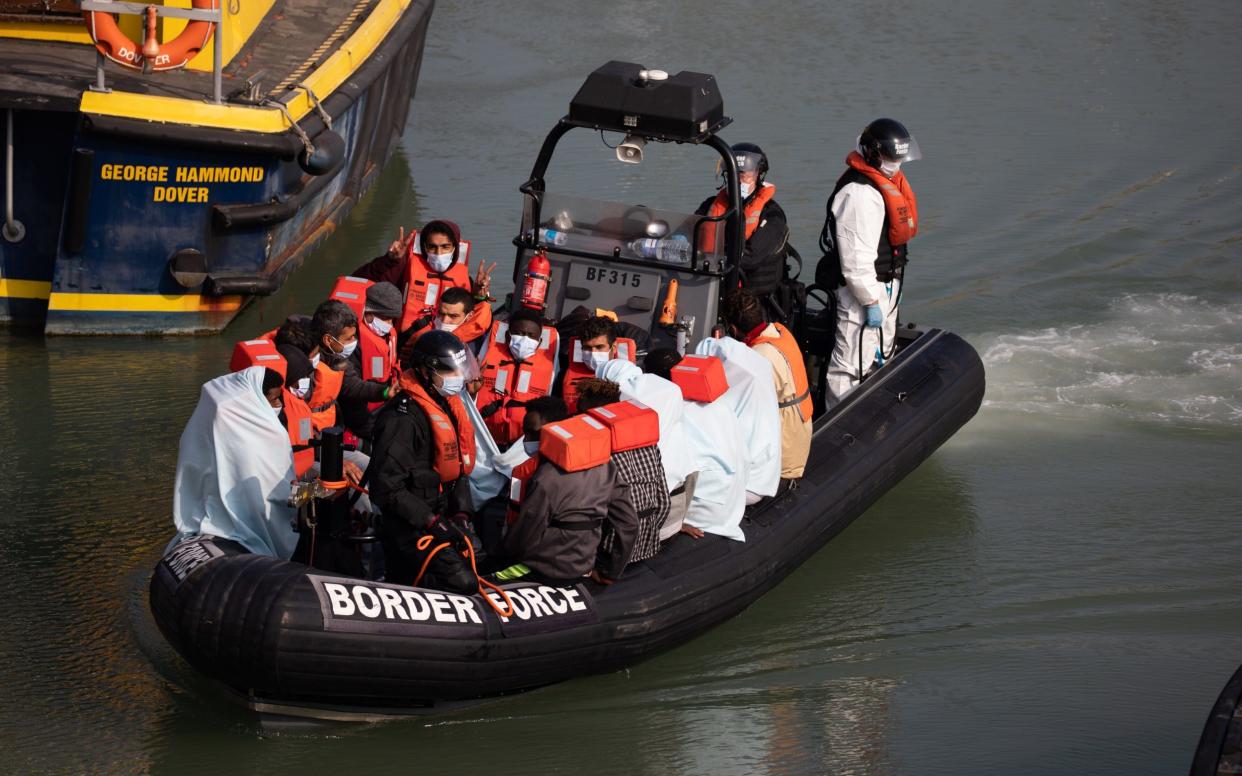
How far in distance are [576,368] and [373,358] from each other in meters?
0.86

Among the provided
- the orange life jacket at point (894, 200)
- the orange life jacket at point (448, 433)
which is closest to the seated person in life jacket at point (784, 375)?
the orange life jacket at point (894, 200)

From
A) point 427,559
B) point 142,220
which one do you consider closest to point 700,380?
point 427,559

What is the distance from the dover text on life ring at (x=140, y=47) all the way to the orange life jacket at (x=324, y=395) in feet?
9.41

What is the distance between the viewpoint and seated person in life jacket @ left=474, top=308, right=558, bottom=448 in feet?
20.8

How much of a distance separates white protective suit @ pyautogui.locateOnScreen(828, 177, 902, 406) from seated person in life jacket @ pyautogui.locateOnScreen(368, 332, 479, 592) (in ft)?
7.91

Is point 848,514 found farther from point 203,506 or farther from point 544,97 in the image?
point 544,97

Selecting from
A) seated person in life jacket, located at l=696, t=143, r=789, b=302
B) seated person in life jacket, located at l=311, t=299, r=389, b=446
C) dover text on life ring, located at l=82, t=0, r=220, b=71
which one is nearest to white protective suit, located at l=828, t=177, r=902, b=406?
seated person in life jacket, located at l=696, t=143, r=789, b=302

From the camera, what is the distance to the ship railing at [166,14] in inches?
311

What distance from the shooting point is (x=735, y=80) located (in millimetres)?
14875

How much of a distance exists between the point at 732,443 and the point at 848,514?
1001 millimetres

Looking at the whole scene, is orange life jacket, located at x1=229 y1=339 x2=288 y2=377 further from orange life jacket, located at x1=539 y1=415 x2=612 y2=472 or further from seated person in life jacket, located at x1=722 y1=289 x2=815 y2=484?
seated person in life jacket, located at x1=722 y1=289 x2=815 y2=484

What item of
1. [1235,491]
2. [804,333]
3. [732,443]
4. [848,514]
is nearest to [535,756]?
[732,443]

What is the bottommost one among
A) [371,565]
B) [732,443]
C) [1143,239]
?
[371,565]

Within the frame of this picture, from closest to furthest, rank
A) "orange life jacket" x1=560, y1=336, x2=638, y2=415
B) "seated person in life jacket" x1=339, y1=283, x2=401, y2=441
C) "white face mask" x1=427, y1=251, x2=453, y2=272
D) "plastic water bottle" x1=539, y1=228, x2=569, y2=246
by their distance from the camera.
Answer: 1. "orange life jacket" x1=560, y1=336, x2=638, y2=415
2. "seated person in life jacket" x1=339, y1=283, x2=401, y2=441
3. "white face mask" x1=427, y1=251, x2=453, y2=272
4. "plastic water bottle" x1=539, y1=228, x2=569, y2=246
